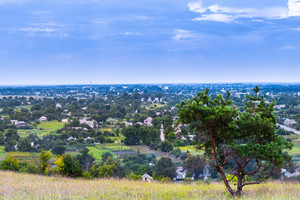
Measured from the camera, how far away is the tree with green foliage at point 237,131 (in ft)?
18.5

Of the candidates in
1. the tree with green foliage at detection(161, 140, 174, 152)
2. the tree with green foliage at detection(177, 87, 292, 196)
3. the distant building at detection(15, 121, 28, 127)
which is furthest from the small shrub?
the distant building at detection(15, 121, 28, 127)

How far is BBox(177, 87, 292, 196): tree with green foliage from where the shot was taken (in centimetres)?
565

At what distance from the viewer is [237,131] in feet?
20.1

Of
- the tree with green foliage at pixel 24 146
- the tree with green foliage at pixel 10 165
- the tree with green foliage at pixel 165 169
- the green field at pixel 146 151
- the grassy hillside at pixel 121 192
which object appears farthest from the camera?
the tree with green foliage at pixel 24 146

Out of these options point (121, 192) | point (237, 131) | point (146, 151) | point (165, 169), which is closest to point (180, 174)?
point (165, 169)

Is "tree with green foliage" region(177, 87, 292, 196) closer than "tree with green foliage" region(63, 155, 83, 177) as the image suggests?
Yes

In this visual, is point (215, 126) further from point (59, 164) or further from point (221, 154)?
point (59, 164)

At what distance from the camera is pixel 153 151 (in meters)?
32.3

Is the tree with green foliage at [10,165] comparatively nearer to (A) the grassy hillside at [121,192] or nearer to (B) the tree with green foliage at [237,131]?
(A) the grassy hillside at [121,192]

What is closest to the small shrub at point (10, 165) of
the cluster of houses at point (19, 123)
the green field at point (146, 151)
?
the green field at point (146, 151)

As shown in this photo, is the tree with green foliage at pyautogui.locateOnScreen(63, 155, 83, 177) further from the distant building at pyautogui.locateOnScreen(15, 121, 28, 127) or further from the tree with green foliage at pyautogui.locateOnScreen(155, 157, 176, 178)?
the distant building at pyautogui.locateOnScreen(15, 121, 28, 127)

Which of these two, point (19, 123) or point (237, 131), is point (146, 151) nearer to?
point (237, 131)

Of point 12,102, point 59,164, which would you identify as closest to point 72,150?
point 59,164

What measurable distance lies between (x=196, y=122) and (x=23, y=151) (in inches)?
1229
